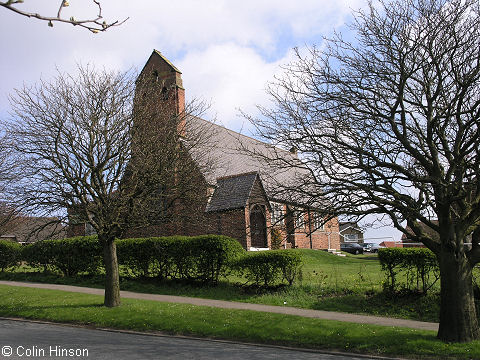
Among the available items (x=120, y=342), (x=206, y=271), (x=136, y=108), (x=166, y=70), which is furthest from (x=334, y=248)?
(x=120, y=342)

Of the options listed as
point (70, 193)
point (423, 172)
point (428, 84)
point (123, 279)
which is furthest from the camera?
point (123, 279)

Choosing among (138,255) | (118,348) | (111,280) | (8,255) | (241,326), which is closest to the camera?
(118,348)

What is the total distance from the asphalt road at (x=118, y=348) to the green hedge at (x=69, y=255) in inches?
354

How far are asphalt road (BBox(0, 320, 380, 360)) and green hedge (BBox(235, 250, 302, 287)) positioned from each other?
19.8 ft

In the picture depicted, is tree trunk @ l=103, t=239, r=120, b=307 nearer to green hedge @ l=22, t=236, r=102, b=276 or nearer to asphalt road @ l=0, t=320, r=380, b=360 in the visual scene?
asphalt road @ l=0, t=320, r=380, b=360

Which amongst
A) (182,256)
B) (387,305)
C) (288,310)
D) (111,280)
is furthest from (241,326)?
(182,256)

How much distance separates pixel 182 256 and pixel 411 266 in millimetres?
8367

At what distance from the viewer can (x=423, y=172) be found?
10359 mm

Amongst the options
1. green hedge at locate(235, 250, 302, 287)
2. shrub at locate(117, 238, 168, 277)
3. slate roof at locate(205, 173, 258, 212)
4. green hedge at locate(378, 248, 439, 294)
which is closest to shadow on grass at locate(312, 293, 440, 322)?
green hedge at locate(378, 248, 439, 294)

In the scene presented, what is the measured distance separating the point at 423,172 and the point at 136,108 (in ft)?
28.1

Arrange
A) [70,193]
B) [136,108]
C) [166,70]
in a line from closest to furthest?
[70,193], [136,108], [166,70]

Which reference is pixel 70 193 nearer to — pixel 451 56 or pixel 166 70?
pixel 451 56

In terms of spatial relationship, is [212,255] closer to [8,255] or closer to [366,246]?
[8,255]

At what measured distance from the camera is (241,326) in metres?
9.92
